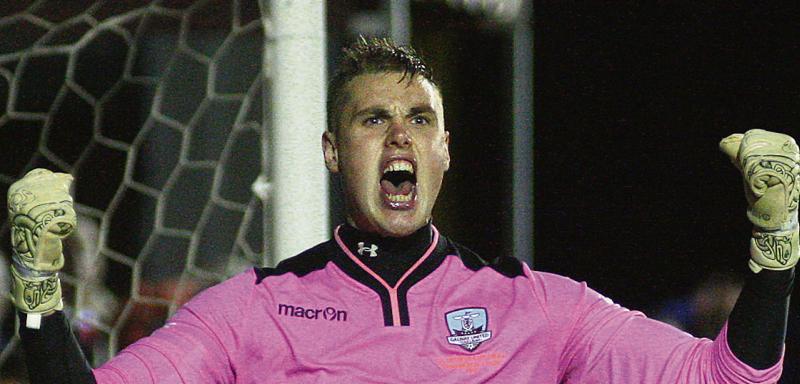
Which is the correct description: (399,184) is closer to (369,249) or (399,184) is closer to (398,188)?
(398,188)

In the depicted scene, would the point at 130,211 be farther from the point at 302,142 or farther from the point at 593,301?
the point at 593,301

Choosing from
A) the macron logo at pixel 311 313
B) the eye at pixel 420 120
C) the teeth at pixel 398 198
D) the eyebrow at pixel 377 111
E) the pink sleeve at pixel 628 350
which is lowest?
the pink sleeve at pixel 628 350

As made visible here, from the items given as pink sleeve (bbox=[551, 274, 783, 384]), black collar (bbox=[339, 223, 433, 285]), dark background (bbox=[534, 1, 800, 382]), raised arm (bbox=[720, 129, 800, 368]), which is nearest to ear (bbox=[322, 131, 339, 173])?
black collar (bbox=[339, 223, 433, 285])

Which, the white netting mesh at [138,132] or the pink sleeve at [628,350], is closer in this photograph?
the pink sleeve at [628,350]

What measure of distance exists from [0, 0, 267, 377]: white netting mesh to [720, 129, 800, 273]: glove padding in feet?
3.90

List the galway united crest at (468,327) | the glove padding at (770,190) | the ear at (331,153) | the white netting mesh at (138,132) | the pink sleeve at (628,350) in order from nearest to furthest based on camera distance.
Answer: the glove padding at (770,190)
the pink sleeve at (628,350)
the galway united crest at (468,327)
the ear at (331,153)
the white netting mesh at (138,132)

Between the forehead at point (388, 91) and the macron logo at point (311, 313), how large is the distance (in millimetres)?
342

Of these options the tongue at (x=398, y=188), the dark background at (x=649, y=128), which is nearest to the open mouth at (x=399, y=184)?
the tongue at (x=398, y=188)

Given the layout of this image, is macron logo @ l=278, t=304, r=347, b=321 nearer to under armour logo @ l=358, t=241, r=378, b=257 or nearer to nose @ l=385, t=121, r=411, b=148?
under armour logo @ l=358, t=241, r=378, b=257

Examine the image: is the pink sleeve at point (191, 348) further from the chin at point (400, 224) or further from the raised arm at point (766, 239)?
the raised arm at point (766, 239)

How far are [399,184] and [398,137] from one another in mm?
112

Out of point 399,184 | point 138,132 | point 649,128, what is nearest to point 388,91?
point 399,184

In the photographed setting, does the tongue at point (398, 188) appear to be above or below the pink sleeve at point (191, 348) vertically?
above

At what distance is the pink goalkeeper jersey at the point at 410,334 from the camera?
1.79m
